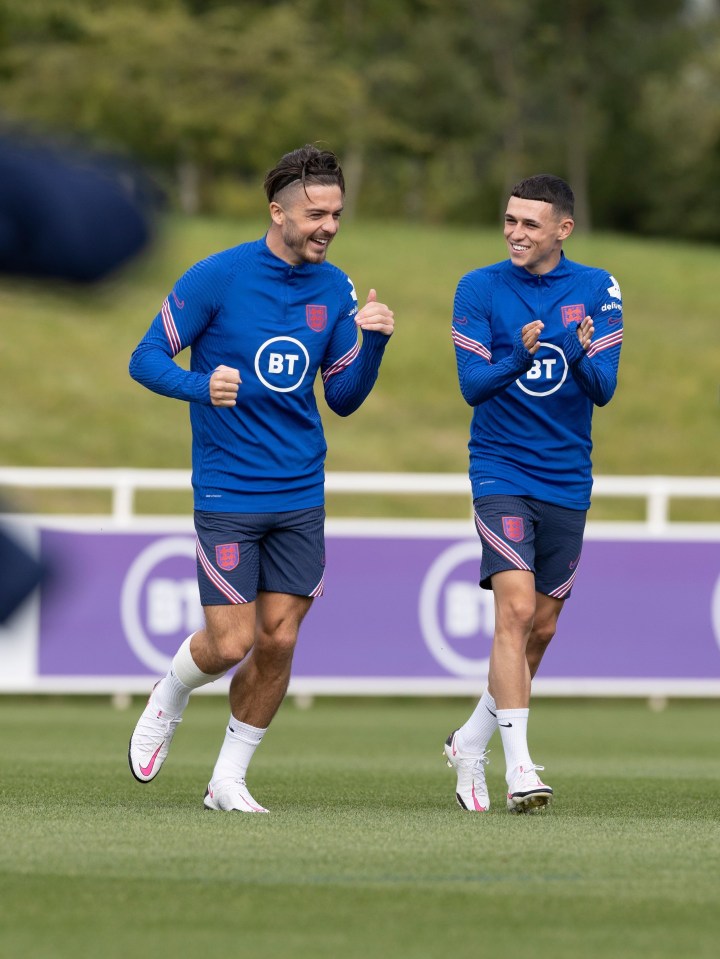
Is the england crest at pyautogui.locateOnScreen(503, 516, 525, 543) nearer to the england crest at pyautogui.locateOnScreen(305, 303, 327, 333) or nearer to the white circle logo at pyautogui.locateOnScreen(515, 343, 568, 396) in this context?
the white circle logo at pyautogui.locateOnScreen(515, 343, 568, 396)

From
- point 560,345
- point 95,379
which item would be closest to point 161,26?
point 95,379

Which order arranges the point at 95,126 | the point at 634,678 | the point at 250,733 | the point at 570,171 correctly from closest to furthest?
the point at 250,733, the point at 634,678, the point at 95,126, the point at 570,171

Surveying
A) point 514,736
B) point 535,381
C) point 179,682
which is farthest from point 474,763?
point 535,381

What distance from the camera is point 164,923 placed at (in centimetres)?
402

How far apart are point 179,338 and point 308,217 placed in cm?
58

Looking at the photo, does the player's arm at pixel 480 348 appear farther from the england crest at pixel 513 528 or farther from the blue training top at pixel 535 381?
the england crest at pixel 513 528

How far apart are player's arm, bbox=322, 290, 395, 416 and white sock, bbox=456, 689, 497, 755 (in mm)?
1185

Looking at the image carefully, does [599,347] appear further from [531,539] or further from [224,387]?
[224,387]

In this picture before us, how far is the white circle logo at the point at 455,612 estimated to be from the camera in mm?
12078

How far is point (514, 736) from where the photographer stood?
639 centimetres

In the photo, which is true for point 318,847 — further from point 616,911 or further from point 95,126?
point 95,126

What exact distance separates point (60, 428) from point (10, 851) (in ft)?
68.4

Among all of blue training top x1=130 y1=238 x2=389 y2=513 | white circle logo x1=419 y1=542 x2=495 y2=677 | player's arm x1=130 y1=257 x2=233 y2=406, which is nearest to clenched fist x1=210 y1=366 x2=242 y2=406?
player's arm x1=130 y1=257 x2=233 y2=406

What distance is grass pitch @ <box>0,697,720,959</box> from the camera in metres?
3.90
